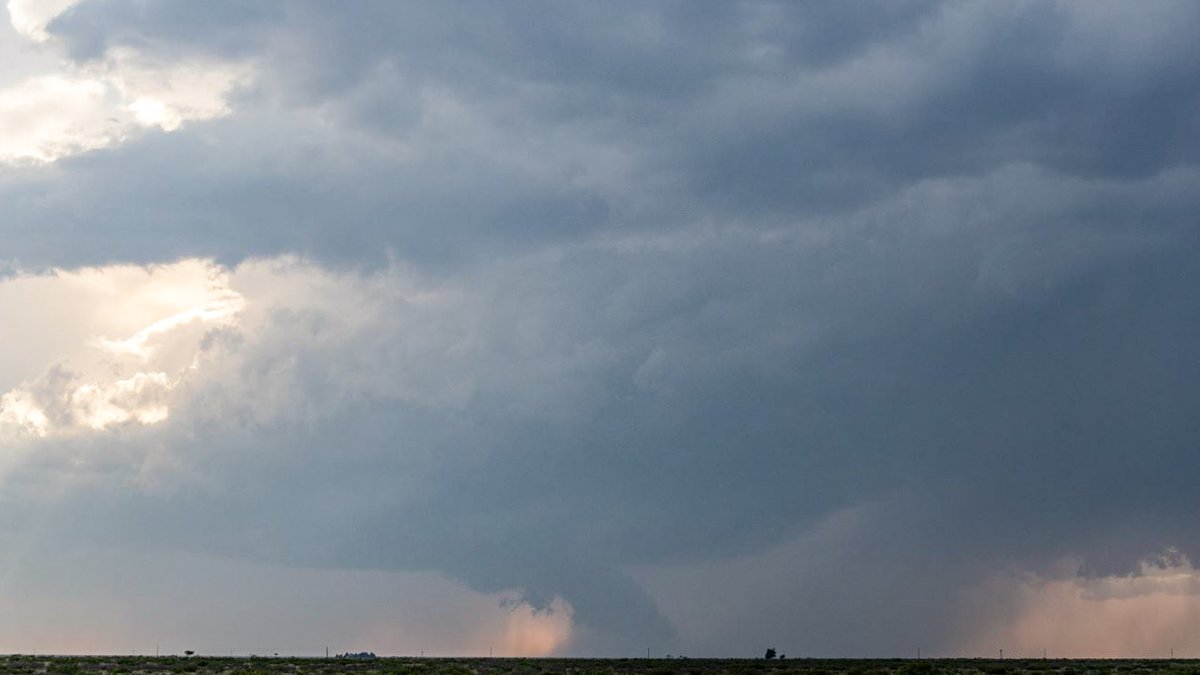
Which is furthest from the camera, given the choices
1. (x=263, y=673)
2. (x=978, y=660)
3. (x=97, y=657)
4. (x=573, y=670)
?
(x=978, y=660)

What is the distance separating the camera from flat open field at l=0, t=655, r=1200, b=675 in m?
166

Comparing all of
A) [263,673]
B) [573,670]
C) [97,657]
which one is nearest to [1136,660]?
[573,670]

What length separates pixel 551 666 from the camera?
7008 inches

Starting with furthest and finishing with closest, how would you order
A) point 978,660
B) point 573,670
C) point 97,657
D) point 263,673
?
point 978,660, point 97,657, point 573,670, point 263,673

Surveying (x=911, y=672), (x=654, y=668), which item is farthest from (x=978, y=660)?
(x=654, y=668)

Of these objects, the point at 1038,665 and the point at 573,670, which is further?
the point at 1038,665

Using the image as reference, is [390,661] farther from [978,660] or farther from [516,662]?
[978,660]

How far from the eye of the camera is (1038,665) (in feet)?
628

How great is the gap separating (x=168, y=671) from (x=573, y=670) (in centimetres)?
4516

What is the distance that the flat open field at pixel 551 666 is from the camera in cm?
16600

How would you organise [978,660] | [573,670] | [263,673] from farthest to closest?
[978,660] → [573,670] → [263,673]

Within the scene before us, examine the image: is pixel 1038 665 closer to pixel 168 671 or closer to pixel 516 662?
pixel 516 662

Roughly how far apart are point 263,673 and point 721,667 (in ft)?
198

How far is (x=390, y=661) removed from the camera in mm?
192000
